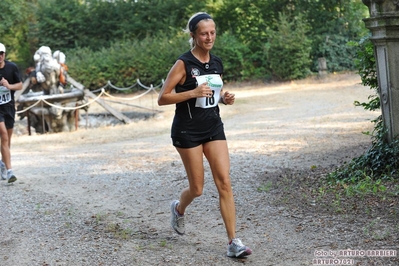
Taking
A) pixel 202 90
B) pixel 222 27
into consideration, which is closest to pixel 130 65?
pixel 222 27

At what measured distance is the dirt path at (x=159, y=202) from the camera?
5195mm

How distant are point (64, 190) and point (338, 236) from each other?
425 centimetres

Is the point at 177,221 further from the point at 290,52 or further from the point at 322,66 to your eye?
the point at 322,66

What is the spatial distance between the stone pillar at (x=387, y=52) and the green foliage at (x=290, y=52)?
18.9 m

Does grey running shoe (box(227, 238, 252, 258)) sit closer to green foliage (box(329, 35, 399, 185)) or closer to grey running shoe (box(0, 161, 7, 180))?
green foliage (box(329, 35, 399, 185))

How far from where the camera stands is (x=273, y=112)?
696 inches

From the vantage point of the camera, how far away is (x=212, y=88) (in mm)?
5027

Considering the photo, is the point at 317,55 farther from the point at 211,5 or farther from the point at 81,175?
the point at 81,175

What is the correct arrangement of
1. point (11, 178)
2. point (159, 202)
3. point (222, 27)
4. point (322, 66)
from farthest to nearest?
point (222, 27) → point (322, 66) → point (11, 178) → point (159, 202)

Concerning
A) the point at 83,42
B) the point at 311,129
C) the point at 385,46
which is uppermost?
the point at 83,42

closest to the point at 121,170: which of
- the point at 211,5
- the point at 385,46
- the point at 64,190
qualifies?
the point at 64,190

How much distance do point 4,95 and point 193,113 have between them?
4442mm

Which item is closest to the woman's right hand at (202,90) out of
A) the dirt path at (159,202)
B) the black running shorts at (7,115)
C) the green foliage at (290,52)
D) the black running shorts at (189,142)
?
the black running shorts at (189,142)

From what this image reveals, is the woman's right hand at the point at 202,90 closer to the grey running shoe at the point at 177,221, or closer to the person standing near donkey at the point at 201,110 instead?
the person standing near donkey at the point at 201,110
